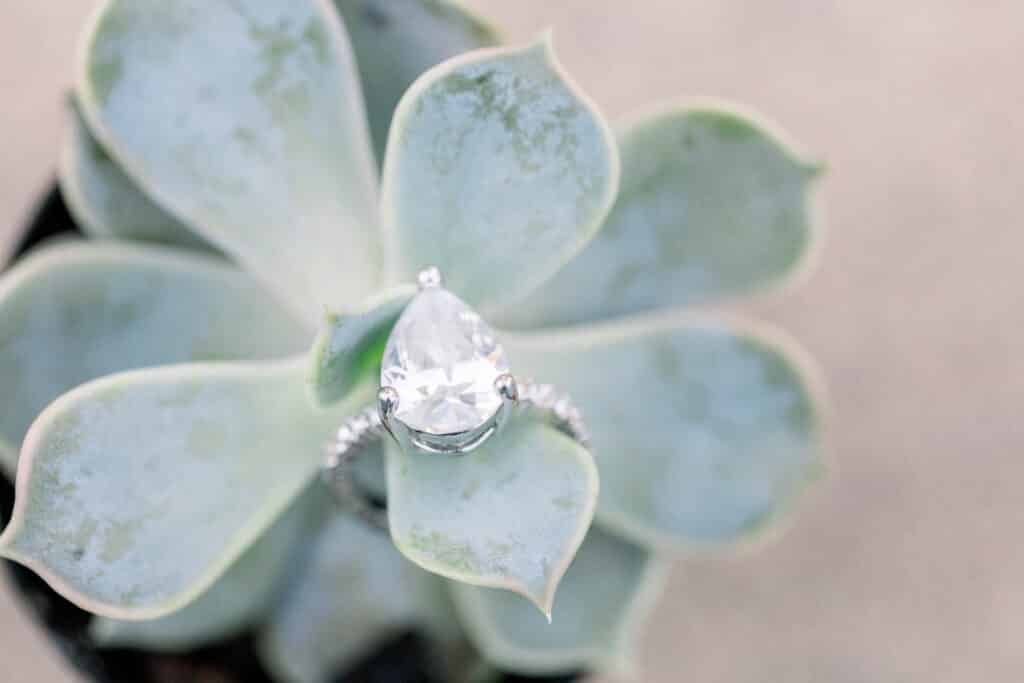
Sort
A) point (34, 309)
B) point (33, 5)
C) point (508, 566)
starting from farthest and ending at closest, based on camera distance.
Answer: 1. point (33, 5)
2. point (34, 309)
3. point (508, 566)

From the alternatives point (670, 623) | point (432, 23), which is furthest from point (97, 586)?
point (670, 623)

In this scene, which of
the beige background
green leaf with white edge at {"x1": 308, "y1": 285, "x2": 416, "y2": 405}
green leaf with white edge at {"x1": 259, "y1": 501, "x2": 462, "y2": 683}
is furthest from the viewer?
the beige background

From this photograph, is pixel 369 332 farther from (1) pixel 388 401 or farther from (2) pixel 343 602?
(2) pixel 343 602

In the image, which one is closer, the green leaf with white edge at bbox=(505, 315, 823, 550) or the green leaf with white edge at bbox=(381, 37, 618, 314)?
the green leaf with white edge at bbox=(381, 37, 618, 314)

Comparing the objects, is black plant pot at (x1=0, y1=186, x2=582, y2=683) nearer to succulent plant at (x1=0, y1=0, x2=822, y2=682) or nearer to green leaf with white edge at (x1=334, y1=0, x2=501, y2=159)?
succulent plant at (x1=0, y1=0, x2=822, y2=682)

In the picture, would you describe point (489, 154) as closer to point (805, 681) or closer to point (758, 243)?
point (758, 243)

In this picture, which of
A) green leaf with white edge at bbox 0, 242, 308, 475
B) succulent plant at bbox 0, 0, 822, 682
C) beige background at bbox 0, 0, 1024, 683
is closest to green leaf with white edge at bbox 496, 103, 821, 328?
succulent plant at bbox 0, 0, 822, 682
